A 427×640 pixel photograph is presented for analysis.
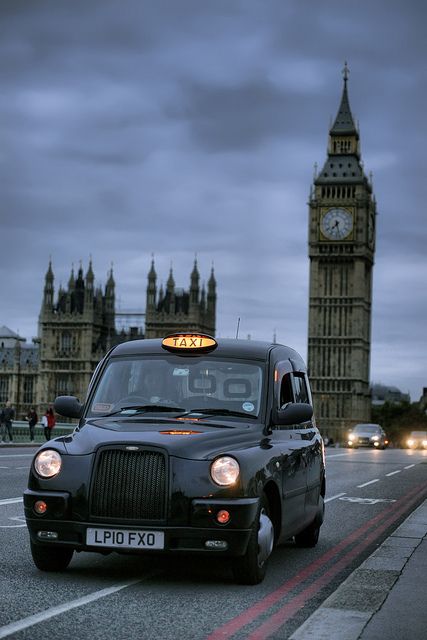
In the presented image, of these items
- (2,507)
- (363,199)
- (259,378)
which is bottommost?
(2,507)

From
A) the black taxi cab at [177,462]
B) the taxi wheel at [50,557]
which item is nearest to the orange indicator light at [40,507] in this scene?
the black taxi cab at [177,462]

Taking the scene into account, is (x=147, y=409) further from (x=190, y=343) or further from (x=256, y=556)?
(x=256, y=556)

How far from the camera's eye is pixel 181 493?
7.53 m

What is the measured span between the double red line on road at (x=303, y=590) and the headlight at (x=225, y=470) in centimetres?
81

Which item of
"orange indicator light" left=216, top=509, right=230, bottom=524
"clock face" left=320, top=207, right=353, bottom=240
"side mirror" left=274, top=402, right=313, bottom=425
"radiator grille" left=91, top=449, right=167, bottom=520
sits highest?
"clock face" left=320, top=207, right=353, bottom=240

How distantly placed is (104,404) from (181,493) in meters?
1.58

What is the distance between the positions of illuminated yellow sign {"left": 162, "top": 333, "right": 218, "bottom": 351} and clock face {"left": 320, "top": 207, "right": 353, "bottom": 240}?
123487mm

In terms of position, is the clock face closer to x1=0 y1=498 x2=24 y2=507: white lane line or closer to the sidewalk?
x1=0 y1=498 x2=24 y2=507: white lane line

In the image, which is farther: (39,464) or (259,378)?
(259,378)

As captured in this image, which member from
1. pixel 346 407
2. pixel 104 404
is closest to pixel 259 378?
pixel 104 404

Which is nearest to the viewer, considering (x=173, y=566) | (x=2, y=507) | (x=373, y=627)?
(x=373, y=627)

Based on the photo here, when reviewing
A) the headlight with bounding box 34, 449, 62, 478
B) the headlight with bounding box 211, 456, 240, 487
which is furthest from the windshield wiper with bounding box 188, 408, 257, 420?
the headlight with bounding box 34, 449, 62, 478

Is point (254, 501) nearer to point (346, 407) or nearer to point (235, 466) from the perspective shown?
point (235, 466)

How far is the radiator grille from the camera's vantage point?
7.56m
